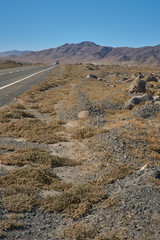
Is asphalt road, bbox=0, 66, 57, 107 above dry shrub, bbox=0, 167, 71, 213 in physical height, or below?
above

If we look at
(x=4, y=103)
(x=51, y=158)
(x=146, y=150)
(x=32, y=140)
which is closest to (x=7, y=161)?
(x=51, y=158)

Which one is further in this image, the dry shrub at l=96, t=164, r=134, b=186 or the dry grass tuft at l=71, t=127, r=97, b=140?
the dry grass tuft at l=71, t=127, r=97, b=140

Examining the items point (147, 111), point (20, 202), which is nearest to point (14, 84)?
point (147, 111)

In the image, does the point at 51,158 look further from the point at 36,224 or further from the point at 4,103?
the point at 4,103

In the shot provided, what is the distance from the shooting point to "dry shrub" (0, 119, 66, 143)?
1036 centimetres

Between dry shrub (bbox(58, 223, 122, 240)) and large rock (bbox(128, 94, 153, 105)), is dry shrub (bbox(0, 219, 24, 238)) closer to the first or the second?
dry shrub (bbox(58, 223, 122, 240))

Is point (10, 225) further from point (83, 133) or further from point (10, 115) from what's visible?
point (10, 115)

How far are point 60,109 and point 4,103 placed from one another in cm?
426

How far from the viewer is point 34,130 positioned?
36.8 feet

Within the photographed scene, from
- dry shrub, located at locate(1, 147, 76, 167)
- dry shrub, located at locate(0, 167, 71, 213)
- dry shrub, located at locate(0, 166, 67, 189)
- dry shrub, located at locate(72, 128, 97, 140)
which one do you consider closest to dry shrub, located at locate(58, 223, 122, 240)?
dry shrub, located at locate(0, 167, 71, 213)

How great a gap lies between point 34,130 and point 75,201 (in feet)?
19.9

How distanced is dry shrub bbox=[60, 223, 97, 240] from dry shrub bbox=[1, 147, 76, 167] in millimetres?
3208

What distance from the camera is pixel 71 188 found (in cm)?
628

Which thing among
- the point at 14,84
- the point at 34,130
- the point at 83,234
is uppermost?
the point at 14,84
